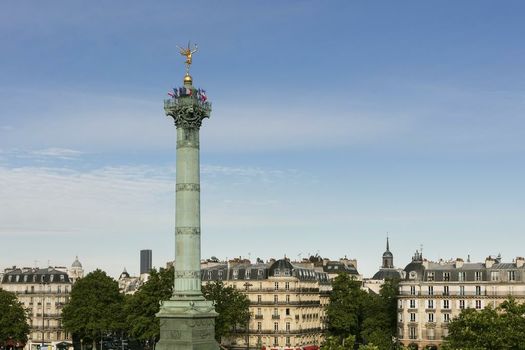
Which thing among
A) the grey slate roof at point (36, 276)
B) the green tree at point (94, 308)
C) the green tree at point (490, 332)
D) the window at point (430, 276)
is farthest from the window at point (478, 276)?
the grey slate roof at point (36, 276)

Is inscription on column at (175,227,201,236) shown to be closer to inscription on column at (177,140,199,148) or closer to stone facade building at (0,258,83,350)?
inscription on column at (177,140,199,148)

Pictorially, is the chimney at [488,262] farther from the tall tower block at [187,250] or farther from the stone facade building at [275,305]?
the tall tower block at [187,250]

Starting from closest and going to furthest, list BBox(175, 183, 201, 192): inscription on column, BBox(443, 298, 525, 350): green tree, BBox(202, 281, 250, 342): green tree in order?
BBox(175, 183, 201, 192): inscription on column < BBox(443, 298, 525, 350): green tree < BBox(202, 281, 250, 342): green tree

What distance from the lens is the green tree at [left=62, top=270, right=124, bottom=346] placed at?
111625 mm

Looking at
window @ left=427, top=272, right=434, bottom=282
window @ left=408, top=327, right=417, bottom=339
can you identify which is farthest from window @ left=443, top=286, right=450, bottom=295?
window @ left=408, top=327, right=417, bottom=339

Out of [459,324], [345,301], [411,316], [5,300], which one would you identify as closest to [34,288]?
[5,300]

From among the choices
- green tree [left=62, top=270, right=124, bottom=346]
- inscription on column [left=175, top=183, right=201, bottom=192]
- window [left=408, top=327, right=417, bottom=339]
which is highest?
inscription on column [left=175, top=183, right=201, bottom=192]

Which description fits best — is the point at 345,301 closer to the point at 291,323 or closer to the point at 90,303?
the point at 291,323

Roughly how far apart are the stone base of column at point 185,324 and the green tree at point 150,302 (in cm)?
3836

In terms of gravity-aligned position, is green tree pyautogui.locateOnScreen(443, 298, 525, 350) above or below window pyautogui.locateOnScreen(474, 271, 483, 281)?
below

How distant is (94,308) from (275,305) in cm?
2547

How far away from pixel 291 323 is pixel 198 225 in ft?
205

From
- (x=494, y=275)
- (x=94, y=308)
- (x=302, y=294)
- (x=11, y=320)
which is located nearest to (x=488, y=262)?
(x=494, y=275)

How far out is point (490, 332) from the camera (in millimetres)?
69375
